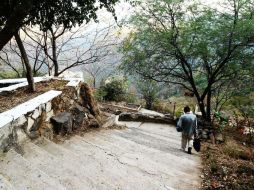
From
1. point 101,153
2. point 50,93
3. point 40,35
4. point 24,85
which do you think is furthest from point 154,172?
point 40,35

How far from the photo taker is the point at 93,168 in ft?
16.4

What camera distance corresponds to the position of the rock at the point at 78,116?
7598 millimetres

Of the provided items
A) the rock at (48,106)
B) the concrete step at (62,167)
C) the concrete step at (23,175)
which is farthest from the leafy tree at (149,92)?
the concrete step at (23,175)

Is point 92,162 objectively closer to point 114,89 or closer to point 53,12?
point 53,12

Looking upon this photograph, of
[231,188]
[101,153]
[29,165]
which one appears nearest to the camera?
[29,165]

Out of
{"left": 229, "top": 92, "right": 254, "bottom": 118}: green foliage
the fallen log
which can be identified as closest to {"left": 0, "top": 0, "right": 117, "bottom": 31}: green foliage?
the fallen log

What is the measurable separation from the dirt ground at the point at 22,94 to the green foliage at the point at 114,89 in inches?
533

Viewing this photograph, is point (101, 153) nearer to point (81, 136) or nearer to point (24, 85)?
point (81, 136)

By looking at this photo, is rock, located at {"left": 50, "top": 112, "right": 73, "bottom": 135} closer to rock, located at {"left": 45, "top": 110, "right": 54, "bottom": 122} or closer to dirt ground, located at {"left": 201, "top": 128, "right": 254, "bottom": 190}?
rock, located at {"left": 45, "top": 110, "right": 54, "bottom": 122}

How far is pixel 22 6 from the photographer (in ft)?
18.7

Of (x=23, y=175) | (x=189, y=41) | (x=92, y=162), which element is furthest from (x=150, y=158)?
(x=189, y=41)

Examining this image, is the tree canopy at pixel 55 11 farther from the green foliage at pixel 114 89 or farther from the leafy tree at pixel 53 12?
the green foliage at pixel 114 89

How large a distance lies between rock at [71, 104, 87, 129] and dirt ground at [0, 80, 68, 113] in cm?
73

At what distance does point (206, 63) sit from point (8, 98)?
32.8 ft
